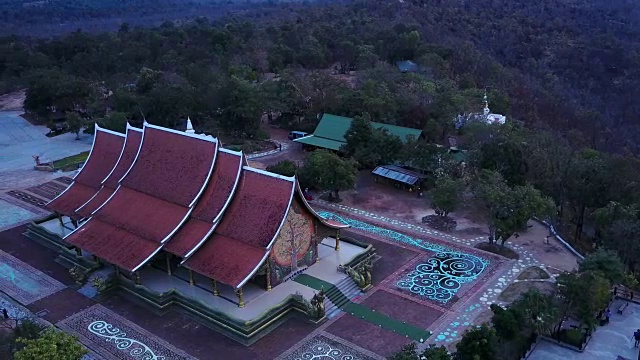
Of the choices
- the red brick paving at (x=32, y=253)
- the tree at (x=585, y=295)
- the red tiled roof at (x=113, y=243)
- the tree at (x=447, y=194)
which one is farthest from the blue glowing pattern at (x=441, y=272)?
the red brick paving at (x=32, y=253)

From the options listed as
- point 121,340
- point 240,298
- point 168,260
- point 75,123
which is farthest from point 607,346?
point 75,123

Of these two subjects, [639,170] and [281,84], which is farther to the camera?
[281,84]

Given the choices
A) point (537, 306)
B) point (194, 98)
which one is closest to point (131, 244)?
point (537, 306)

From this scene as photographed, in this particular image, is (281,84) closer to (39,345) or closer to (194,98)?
(194,98)

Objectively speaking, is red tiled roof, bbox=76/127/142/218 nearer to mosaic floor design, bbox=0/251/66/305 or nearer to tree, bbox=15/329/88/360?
mosaic floor design, bbox=0/251/66/305

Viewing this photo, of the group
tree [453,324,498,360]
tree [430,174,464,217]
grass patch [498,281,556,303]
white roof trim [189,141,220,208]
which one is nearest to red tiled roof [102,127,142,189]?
white roof trim [189,141,220,208]
